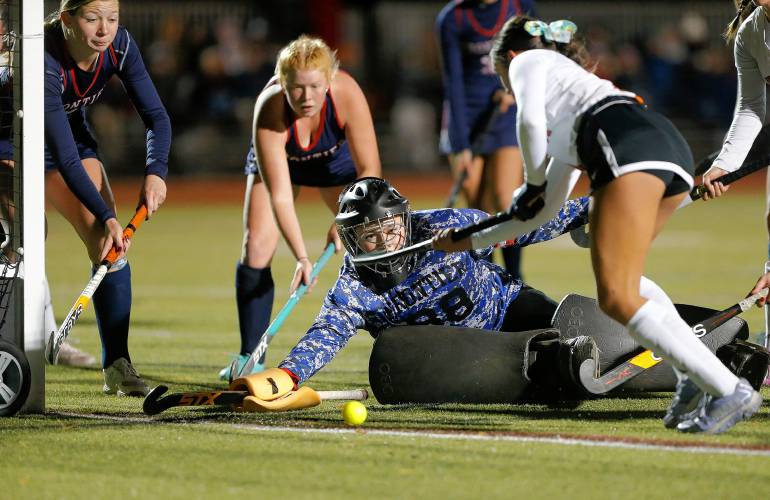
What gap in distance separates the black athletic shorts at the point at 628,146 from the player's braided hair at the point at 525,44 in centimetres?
37

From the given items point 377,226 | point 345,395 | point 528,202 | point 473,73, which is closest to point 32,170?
point 377,226

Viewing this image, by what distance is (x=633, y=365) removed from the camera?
4496 mm

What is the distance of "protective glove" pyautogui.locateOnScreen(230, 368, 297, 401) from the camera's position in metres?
4.28

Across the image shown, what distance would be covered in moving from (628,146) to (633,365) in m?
0.99

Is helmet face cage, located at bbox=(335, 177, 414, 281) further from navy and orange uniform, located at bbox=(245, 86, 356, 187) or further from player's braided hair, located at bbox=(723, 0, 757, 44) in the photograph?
player's braided hair, located at bbox=(723, 0, 757, 44)

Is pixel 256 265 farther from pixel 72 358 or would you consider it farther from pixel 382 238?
pixel 382 238

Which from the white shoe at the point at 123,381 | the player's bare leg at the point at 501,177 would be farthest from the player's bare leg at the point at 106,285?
the player's bare leg at the point at 501,177

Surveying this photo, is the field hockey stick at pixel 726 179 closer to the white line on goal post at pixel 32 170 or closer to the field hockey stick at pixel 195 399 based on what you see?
the field hockey stick at pixel 195 399

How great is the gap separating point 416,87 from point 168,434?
15506mm

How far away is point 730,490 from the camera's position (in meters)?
3.22

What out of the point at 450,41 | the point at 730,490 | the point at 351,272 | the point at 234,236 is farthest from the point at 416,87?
the point at 730,490

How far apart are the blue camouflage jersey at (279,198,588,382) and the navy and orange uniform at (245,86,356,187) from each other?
0.87 m

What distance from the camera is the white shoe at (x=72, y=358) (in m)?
5.99

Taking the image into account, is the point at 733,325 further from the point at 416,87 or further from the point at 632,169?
the point at 416,87
